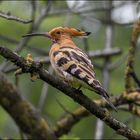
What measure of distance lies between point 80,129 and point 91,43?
179 centimetres

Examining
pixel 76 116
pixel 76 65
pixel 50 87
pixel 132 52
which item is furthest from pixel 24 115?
pixel 50 87

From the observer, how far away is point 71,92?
13.8 feet

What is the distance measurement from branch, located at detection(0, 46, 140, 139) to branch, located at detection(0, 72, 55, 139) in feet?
6.45

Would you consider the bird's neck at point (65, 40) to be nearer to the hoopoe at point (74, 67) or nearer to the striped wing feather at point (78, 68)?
the hoopoe at point (74, 67)

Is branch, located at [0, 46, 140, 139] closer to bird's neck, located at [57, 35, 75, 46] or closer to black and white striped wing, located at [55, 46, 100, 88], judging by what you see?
black and white striped wing, located at [55, 46, 100, 88]

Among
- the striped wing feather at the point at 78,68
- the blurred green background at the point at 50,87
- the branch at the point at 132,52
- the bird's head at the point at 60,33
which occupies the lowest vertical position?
the blurred green background at the point at 50,87

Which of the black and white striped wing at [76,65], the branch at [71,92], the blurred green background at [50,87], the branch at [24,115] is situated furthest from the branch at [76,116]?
the blurred green background at [50,87]

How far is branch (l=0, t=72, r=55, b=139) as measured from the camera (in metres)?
6.18

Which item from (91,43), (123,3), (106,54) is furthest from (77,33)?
(91,43)

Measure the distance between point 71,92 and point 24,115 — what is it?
214 centimetres

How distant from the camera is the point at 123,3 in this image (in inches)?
344

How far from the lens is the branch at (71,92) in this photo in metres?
3.91

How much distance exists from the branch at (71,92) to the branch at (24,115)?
1.97m

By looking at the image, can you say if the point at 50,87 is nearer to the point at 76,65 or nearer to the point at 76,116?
the point at 76,116
